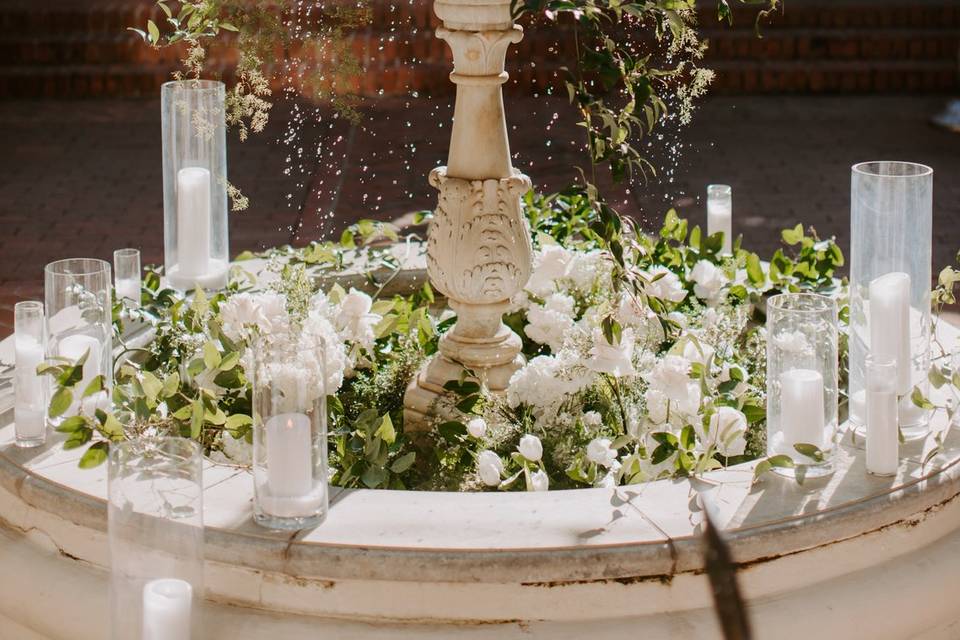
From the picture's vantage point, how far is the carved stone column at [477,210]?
117 inches

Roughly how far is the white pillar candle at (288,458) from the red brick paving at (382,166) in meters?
3.24

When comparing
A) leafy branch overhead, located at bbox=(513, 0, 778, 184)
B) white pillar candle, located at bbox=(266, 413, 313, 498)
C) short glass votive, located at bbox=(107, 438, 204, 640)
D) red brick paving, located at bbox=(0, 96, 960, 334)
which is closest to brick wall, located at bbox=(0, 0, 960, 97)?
red brick paving, located at bbox=(0, 96, 960, 334)

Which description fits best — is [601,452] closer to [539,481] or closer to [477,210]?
[539,481]

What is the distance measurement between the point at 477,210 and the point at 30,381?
988 millimetres

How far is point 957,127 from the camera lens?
8016 millimetres

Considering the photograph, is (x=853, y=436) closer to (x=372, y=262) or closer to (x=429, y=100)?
(x=372, y=262)

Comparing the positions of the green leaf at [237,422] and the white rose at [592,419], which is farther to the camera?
the white rose at [592,419]

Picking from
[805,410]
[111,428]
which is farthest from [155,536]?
[805,410]

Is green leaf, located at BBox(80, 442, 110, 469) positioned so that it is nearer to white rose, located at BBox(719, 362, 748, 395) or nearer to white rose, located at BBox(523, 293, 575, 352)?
white rose, located at BBox(523, 293, 575, 352)

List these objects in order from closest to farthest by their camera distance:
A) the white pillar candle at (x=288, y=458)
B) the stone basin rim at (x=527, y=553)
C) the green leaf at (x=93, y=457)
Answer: the stone basin rim at (x=527, y=553)
the white pillar candle at (x=288, y=458)
the green leaf at (x=93, y=457)

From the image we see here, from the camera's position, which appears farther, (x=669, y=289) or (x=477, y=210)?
(x=669, y=289)

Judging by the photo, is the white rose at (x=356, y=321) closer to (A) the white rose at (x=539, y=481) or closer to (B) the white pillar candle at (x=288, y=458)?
(A) the white rose at (x=539, y=481)

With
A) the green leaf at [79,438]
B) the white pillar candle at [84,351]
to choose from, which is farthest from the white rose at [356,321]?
the green leaf at [79,438]

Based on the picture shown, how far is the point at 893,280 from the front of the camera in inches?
114
